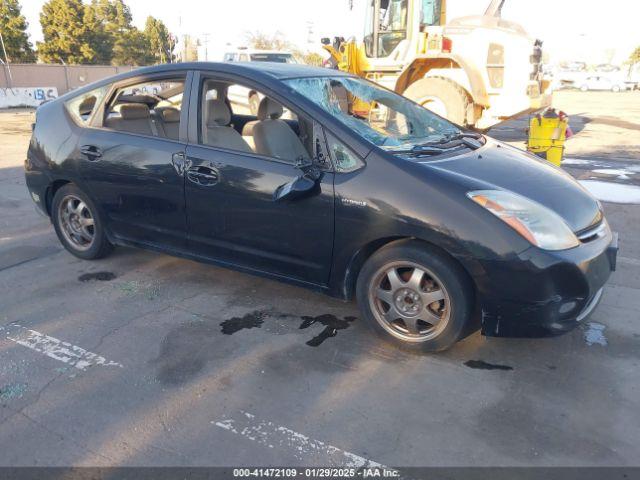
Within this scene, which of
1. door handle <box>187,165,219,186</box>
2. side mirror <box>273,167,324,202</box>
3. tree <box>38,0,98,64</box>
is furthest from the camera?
tree <box>38,0,98,64</box>

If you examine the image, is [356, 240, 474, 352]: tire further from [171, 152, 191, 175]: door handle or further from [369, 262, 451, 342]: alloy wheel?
→ [171, 152, 191, 175]: door handle

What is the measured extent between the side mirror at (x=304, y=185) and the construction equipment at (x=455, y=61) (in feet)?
24.4

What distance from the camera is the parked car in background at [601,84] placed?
38344 mm

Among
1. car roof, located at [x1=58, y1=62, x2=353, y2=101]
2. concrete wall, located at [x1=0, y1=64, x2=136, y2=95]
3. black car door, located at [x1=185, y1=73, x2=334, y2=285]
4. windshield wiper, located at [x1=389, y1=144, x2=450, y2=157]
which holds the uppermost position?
concrete wall, located at [x1=0, y1=64, x2=136, y2=95]

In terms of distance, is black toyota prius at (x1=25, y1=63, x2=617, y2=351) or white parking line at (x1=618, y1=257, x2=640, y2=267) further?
white parking line at (x1=618, y1=257, x2=640, y2=267)

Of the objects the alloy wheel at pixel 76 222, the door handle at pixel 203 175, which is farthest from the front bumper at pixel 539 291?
the alloy wheel at pixel 76 222

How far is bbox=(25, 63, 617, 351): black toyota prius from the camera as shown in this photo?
2842 millimetres

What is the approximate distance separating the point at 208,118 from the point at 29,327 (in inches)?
74.4

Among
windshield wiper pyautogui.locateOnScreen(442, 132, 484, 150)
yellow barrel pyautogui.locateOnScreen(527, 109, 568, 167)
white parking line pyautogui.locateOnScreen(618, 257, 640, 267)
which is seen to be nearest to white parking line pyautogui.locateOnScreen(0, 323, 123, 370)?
windshield wiper pyautogui.locateOnScreen(442, 132, 484, 150)

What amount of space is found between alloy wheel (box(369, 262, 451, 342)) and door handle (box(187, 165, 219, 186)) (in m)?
1.30

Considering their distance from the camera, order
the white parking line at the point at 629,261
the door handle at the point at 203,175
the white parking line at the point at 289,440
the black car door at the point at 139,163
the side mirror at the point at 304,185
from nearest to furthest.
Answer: the white parking line at the point at 289,440 → the side mirror at the point at 304,185 → the door handle at the point at 203,175 → the black car door at the point at 139,163 → the white parking line at the point at 629,261

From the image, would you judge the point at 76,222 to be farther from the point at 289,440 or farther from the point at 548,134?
the point at 548,134

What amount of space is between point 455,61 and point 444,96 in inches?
26.2

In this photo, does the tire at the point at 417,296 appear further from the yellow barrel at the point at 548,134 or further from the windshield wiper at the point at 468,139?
the yellow barrel at the point at 548,134
